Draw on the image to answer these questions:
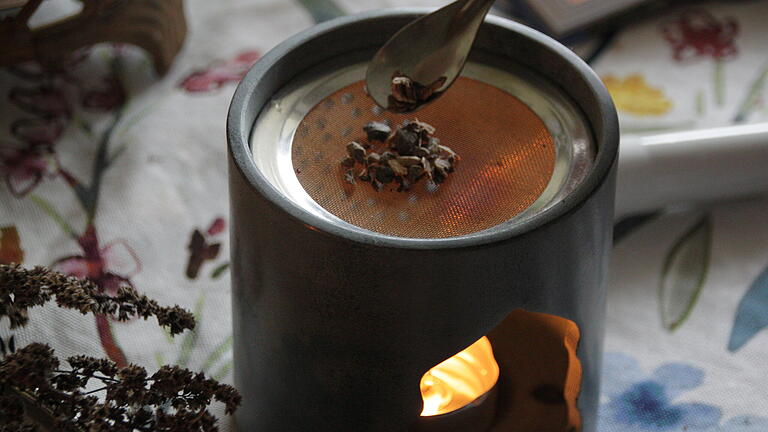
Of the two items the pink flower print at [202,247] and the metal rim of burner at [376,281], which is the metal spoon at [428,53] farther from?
the pink flower print at [202,247]

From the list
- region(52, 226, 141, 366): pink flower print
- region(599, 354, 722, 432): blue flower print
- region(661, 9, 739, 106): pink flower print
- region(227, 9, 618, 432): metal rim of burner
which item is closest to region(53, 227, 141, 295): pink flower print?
region(52, 226, 141, 366): pink flower print

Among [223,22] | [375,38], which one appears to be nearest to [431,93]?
[375,38]

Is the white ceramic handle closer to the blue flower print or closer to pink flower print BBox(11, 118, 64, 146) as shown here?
the blue flower print

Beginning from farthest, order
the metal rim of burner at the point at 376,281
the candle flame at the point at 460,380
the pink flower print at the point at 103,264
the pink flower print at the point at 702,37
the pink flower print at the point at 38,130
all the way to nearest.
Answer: the pink flower print at the point at 702,37 < the pink flower print at the point at 38,130 < the pink flower print at the point at 103,264 < the candle flame at the point at 460,380 < the metal rim of burner at the point at 376,281

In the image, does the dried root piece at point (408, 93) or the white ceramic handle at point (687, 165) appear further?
the white ceramic handle at point (687, 165)

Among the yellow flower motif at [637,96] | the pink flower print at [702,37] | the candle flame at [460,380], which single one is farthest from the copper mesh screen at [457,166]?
the pink flower print at [702,37]

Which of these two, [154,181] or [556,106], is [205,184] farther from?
[556,106]
